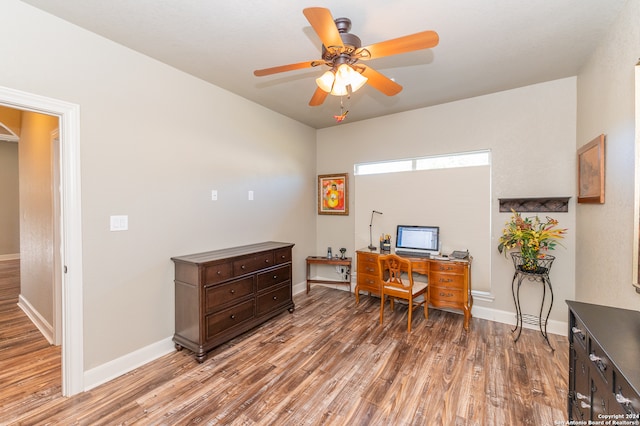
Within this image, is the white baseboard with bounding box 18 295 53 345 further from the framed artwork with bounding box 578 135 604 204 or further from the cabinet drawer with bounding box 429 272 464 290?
the framed artwork with bounding box 578 135 604 204

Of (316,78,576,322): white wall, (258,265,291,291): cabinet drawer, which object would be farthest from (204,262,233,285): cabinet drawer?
(316,78,576,322): white wall

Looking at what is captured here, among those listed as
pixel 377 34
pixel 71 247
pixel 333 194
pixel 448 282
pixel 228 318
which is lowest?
pixel 228 318

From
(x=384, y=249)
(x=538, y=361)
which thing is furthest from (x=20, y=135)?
(x=538, y=361)

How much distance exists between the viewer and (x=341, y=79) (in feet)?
5.82

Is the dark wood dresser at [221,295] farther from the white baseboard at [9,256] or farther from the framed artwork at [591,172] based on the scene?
the white baseboard at [9,256]

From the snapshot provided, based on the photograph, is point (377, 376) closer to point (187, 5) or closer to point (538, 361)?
point (538, 361)

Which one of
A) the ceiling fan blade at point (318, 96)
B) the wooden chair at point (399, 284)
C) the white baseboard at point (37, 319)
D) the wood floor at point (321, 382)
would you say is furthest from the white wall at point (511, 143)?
the white baseboard at point (37, 319)

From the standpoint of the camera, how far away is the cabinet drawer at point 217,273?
253cm

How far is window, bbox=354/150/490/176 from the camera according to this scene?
3.45 metres

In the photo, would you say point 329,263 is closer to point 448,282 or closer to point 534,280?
point 448,282

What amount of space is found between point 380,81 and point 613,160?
1.82 metres

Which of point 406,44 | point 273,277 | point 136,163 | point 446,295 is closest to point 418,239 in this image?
point 446,295

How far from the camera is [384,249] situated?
3908 millimetres

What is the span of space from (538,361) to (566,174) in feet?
6.41
